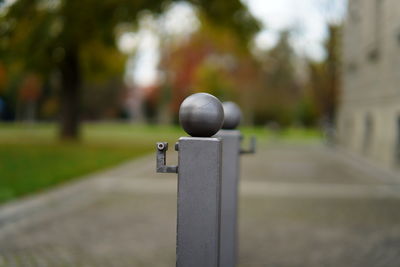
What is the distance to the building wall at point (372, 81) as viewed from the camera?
1345cm

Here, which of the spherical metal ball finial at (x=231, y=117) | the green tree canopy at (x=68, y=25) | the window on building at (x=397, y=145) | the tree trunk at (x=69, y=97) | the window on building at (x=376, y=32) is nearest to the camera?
the spherical metal ball finial at (x=231, y=117)

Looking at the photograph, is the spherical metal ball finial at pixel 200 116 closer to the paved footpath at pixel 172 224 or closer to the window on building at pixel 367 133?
the paved footpath at pixel 172 224

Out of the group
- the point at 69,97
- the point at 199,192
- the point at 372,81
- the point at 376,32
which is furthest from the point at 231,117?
the point at 69,97

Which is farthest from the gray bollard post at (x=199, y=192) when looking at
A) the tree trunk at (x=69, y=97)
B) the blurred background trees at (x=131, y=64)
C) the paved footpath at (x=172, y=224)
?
the tree trunk at (x=69, y=97)

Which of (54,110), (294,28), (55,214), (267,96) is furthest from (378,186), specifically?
(54,110)

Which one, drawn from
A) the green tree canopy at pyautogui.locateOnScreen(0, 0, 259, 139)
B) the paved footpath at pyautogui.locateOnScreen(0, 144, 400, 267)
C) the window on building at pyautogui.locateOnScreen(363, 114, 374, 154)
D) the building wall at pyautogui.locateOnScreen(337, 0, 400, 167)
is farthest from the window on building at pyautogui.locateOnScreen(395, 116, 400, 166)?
the green tree canopy at pyautogui.locateOnScreen(0, 0, 259, 139)

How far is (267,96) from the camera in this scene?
50781mm

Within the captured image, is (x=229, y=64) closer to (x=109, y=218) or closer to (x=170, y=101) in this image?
(x=170, y=101)

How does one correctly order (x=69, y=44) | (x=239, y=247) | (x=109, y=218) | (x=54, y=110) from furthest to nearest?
(x=54, y=110) → (x=69, y=44) → (x=109, y=218) → (x=239, y=247)

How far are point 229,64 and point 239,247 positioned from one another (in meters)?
48.0

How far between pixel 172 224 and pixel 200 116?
400 cm

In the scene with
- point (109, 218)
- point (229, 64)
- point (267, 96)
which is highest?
point (229, 64)

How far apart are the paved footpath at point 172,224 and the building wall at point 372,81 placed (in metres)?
4.00

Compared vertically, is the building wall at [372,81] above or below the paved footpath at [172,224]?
above
